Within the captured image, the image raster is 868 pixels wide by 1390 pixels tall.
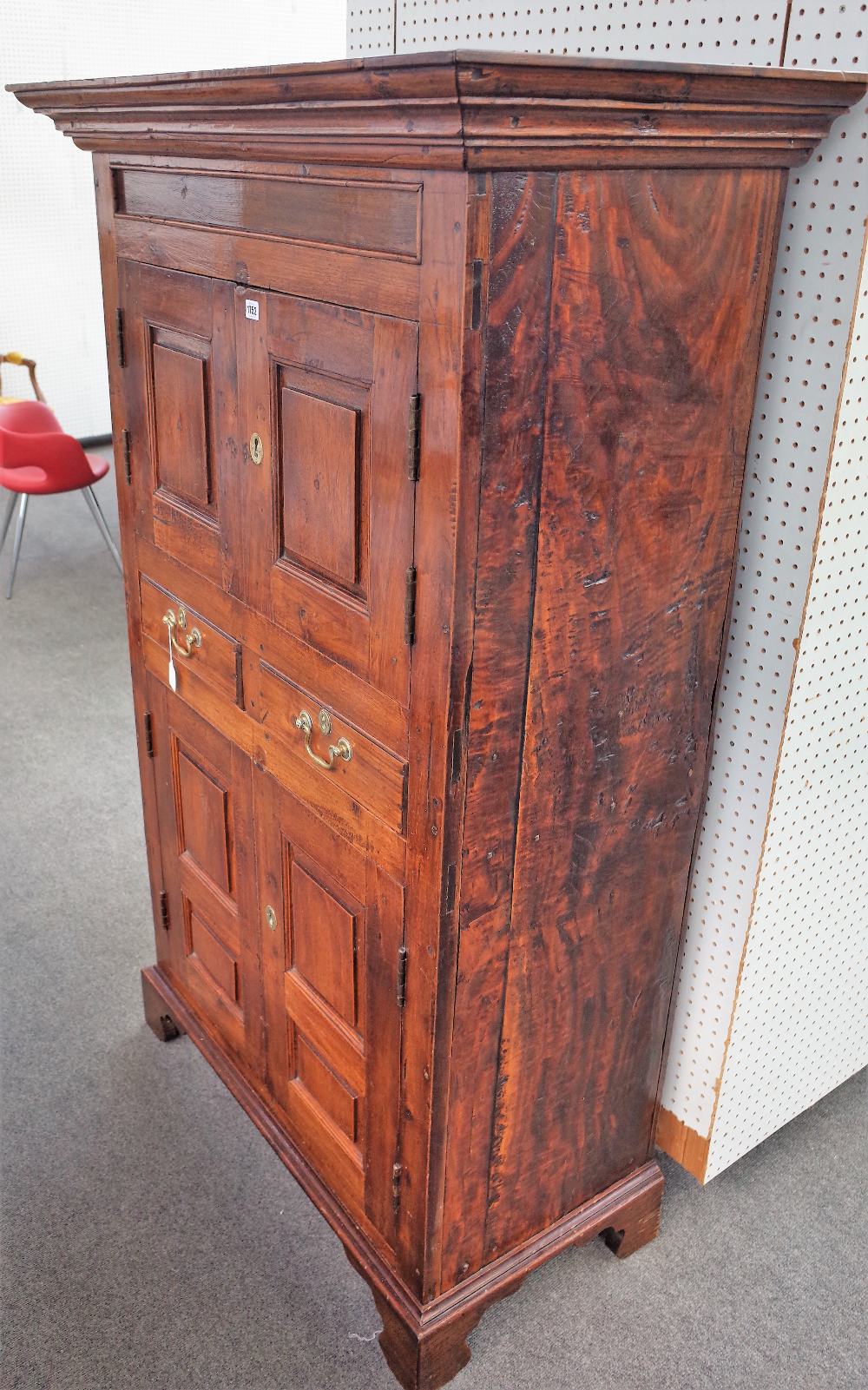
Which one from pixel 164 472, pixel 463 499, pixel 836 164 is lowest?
pixel 164 472

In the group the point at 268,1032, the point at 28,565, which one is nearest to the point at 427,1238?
the point at 268,1032

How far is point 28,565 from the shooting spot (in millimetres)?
5195

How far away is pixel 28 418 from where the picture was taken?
4.98 metres

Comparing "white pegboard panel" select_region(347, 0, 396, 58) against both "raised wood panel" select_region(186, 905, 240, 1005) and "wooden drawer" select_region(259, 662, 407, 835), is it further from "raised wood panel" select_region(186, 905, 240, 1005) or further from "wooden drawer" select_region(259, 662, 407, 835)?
"raised wood panel" select_region(186, 905, 240, 1005)

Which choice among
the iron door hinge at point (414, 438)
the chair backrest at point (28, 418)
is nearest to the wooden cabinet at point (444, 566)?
the iron door hinge at point (414, 438)

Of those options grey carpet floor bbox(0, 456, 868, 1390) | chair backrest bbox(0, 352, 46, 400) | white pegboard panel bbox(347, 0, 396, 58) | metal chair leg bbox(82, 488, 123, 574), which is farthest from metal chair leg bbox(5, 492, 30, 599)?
white pegboard panel bbox(347, 0, 396, 58)

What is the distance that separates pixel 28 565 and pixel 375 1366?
409cm

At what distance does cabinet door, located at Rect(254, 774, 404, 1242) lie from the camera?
1.68 m

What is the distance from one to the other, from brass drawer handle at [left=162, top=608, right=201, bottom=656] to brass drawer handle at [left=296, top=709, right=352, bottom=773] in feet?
1.19

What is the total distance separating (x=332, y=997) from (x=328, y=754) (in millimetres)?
433

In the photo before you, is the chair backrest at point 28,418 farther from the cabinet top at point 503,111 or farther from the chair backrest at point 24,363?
the cabinet top at point 503,111

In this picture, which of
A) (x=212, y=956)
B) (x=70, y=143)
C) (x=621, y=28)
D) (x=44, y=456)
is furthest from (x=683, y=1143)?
(x=70, y=143)

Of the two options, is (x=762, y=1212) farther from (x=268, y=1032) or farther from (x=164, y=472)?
(x=164, y=472)

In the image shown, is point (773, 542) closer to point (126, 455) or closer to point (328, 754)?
point (328, 754)
